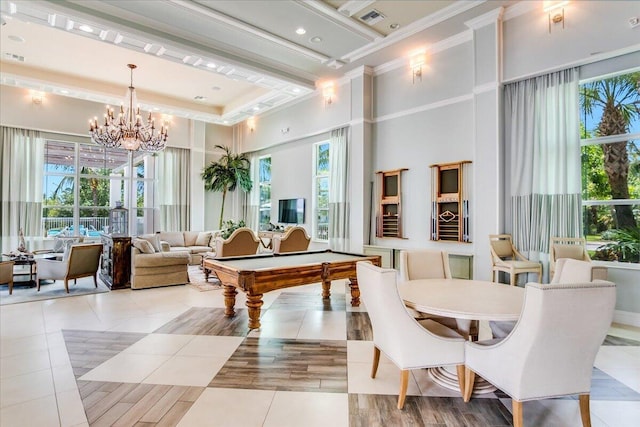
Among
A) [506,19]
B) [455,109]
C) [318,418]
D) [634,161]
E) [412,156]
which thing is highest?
[506,19]

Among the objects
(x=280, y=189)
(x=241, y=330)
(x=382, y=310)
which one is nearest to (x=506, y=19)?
(x=382, y=310)

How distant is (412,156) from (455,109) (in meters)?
1.10

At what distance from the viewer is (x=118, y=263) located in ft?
19.6

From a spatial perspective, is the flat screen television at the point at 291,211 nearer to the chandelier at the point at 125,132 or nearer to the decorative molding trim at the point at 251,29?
the chandelier at the point at 125,132

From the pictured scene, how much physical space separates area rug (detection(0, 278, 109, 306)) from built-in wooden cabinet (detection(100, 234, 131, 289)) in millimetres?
204

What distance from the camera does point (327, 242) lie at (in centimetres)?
802

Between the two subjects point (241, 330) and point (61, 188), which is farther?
point (61, 188)

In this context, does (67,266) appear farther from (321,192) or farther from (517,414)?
(517,414)

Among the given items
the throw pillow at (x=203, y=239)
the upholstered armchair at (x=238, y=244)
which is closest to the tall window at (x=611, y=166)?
the upholstered armchair at (x=238, y=244)

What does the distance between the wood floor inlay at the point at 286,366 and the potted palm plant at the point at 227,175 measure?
7.32 meters

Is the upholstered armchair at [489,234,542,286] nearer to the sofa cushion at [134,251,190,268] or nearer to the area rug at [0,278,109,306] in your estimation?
the sofa cushion at [134,251,190,268]

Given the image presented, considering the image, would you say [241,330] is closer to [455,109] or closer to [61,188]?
[455,109]

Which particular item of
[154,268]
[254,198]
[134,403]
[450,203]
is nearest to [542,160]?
[450,203]

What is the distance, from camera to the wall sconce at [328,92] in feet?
25.4
